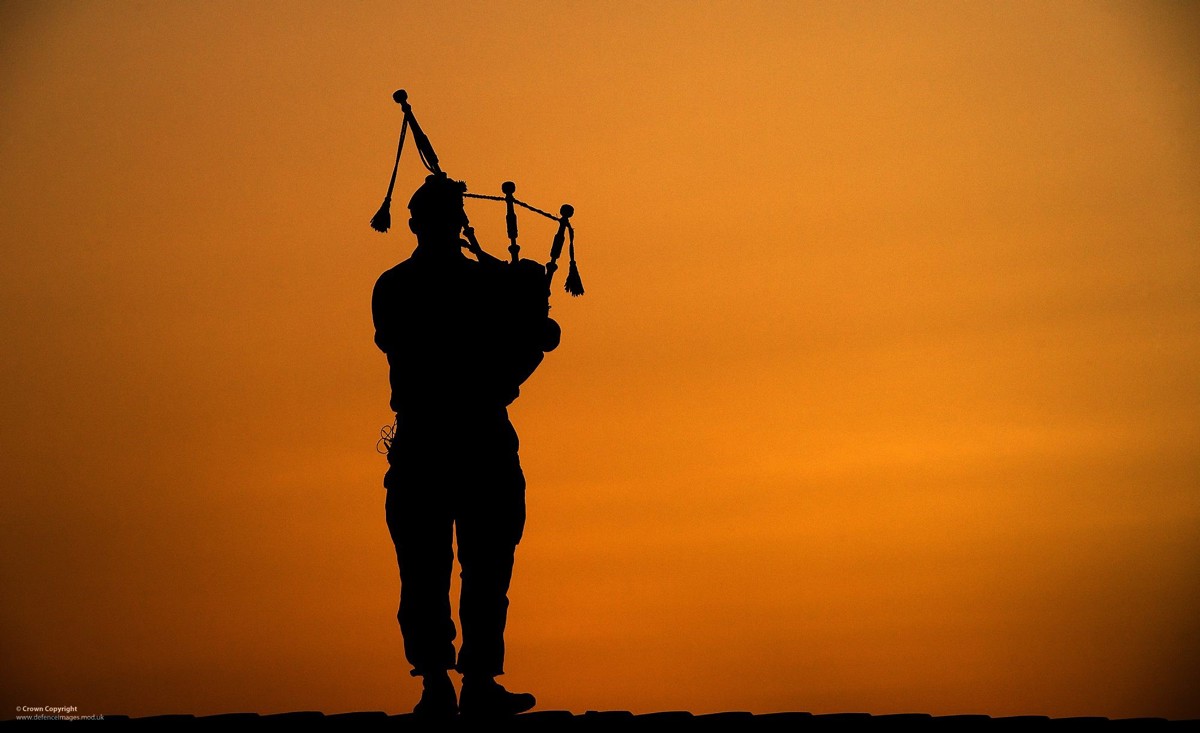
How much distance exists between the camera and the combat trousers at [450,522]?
1113 cm

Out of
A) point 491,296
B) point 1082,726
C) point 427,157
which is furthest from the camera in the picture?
point 427,157

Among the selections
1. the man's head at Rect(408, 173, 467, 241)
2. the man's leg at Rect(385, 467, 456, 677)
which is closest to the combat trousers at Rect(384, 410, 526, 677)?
the man's leg at Rect(385, 467, 456, 677)

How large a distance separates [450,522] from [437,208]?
1.87 m

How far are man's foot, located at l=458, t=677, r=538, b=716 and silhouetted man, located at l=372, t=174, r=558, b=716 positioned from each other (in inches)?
5.1

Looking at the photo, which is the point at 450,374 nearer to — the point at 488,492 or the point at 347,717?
the point at 488,492

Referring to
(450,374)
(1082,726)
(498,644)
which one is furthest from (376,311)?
(1082,726)

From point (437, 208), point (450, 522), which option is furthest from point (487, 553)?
point (437, 208)

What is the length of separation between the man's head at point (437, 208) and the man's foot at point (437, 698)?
8.54 feet

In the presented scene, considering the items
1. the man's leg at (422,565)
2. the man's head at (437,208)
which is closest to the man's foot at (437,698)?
the man's leg at (422,565)

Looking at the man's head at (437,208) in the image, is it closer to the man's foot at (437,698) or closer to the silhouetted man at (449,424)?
the silhouetted man at (449,424)

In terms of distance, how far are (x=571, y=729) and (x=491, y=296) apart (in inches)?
102

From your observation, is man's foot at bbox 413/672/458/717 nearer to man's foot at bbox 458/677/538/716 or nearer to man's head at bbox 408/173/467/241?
man's foot at bbox 458/677/538/716

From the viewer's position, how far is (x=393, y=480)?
1126 cm

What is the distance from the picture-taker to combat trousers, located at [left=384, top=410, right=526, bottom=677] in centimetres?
1113
